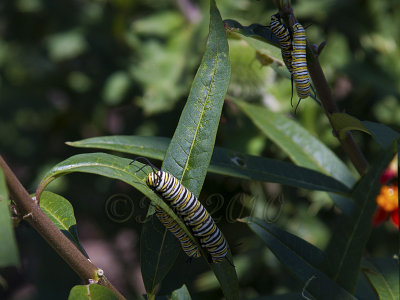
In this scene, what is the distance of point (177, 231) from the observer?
0.68m

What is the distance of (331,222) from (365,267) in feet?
3.47

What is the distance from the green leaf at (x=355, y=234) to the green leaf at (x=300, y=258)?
2 centimetres

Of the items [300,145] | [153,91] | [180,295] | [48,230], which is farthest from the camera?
[153,91]

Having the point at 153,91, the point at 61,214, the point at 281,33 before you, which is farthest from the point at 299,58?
the point at 153,91

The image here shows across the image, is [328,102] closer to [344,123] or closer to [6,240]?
[344,123]

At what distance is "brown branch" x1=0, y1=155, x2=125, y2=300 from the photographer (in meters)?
0.59

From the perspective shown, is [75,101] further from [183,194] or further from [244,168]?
[183,194]

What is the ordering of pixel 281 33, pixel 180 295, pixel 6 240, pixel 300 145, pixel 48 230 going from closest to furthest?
1. pixel 6 240
2. pixel 48 230
3. pixel 281 33
4. pixel 180 295
5. pixel 300 145

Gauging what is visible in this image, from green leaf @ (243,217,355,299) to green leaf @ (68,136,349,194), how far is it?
12 cm

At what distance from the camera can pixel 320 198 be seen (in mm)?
1753

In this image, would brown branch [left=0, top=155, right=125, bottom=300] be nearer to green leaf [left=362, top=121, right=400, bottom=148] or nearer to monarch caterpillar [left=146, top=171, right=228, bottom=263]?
monarch caterpillar [left=146, top=171, right=228, bottom=263]

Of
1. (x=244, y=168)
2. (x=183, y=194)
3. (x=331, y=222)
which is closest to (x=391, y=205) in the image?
(x=244, y=168)

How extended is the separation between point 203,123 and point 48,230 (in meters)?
0.24

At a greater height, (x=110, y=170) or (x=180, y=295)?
(x=110, y=170)
